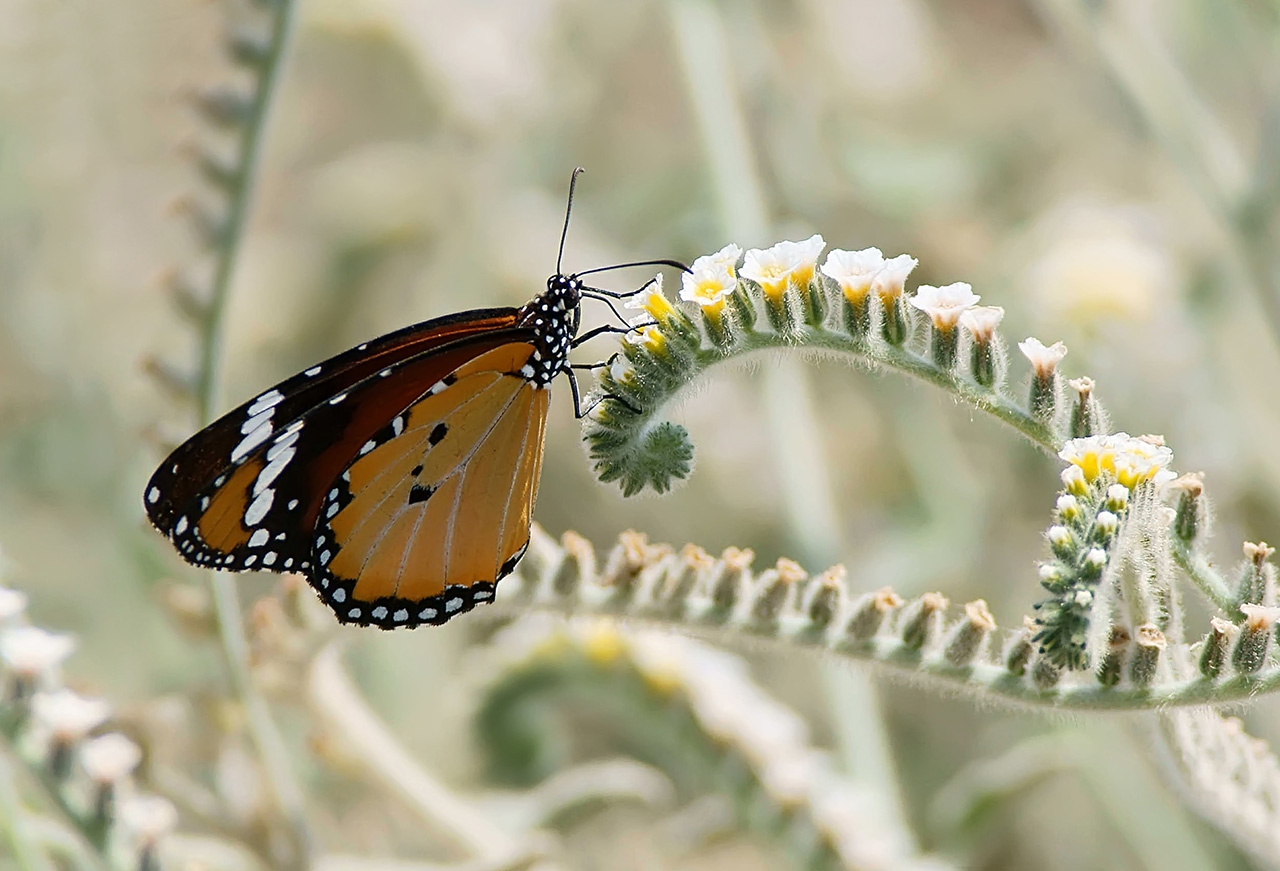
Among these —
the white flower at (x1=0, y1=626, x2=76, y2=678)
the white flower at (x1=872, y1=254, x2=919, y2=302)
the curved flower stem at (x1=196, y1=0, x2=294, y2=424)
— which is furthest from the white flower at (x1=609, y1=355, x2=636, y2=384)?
the white flower at (x1=0, y1=626, x2=76, y2=678)

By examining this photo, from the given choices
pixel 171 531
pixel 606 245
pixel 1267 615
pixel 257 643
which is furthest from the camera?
pixel 606 245

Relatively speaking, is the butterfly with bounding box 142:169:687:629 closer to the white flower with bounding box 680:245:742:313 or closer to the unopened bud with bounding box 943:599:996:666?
the white flower with bounding box 680:245:742:313

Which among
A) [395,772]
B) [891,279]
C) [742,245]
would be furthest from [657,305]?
[742,245]

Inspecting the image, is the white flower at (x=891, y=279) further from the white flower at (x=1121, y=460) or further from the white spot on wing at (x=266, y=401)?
the white spot on wing at (x=266, y=401)

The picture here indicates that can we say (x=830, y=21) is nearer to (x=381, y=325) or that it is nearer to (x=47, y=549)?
(x=381, y=325)

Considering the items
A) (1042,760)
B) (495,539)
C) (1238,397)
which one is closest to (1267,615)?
(495,539)

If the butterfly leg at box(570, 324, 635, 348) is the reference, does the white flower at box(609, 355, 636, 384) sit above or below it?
below
